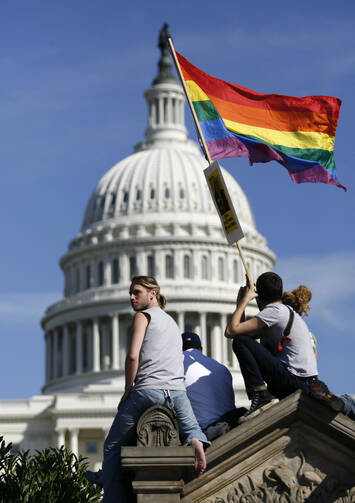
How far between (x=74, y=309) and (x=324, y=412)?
356 ft

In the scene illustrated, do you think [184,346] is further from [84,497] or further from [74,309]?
[74,309]

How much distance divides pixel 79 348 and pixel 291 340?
105m

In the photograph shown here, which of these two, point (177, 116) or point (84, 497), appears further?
point (177, 116)

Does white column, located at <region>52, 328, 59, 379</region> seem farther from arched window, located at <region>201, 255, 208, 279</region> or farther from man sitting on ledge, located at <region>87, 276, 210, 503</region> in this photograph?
man sitting on ledge, located at <region>87, 276, 210, 503</region>

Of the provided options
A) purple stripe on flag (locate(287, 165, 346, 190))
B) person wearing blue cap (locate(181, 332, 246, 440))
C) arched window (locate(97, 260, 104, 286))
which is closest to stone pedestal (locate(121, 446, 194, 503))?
person wearing blue cap (locate(181, 332, 246, 440))

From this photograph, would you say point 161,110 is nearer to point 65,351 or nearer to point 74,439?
point 65,351

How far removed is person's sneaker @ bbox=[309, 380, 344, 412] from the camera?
45.0 feet

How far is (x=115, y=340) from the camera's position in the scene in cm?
11612

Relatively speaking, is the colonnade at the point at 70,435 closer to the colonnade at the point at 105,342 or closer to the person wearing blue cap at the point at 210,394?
the colonnade at the point at 105,342

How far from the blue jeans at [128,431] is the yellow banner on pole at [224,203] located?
13.4 feet

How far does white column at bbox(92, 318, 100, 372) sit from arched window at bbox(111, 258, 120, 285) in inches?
182

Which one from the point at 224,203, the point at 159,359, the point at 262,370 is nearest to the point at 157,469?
the point at 159,359

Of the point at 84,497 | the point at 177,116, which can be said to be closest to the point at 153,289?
the point at 84,497

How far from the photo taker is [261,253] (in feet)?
413
